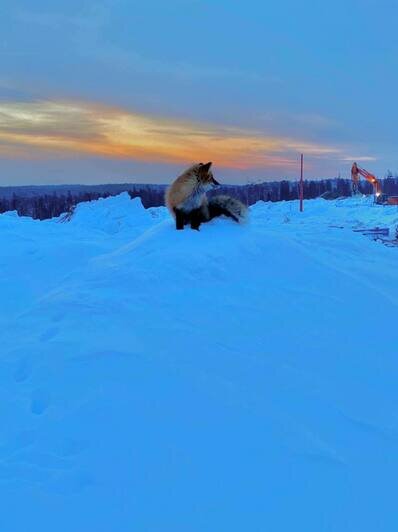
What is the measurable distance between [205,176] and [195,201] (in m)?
0.44

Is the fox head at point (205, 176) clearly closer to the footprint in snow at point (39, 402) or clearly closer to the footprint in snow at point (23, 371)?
the footprint in snow at point (23, 371)

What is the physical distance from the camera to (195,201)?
6.54 metres

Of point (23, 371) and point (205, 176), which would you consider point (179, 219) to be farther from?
point (23, 371)

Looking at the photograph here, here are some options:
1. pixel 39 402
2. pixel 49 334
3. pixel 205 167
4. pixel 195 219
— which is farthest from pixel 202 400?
pixel 205 167

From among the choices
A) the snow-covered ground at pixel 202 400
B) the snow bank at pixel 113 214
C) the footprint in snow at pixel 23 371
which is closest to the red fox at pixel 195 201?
the snow-covered ground at pixel 202 400

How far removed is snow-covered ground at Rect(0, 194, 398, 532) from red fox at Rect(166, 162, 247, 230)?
4.79 ft

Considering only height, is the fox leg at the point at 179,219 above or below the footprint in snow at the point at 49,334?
above

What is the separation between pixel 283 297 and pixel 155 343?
61.7 inches

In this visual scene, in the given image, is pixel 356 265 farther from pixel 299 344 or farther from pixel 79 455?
pixel 79 455

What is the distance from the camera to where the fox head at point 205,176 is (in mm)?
6648

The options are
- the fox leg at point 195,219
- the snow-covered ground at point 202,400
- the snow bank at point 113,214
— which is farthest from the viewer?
the snow bank at point 113,214

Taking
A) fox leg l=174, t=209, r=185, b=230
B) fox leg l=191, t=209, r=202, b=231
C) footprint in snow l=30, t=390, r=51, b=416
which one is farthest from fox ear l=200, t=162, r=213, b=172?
footprint in snow l=30, t=390, r=51, b=416

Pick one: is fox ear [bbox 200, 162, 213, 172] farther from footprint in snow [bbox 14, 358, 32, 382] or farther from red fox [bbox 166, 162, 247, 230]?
footprint in snow [bbox 14, 358, 32, 382]

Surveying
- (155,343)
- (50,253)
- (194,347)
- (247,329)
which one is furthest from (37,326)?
(50,253)
